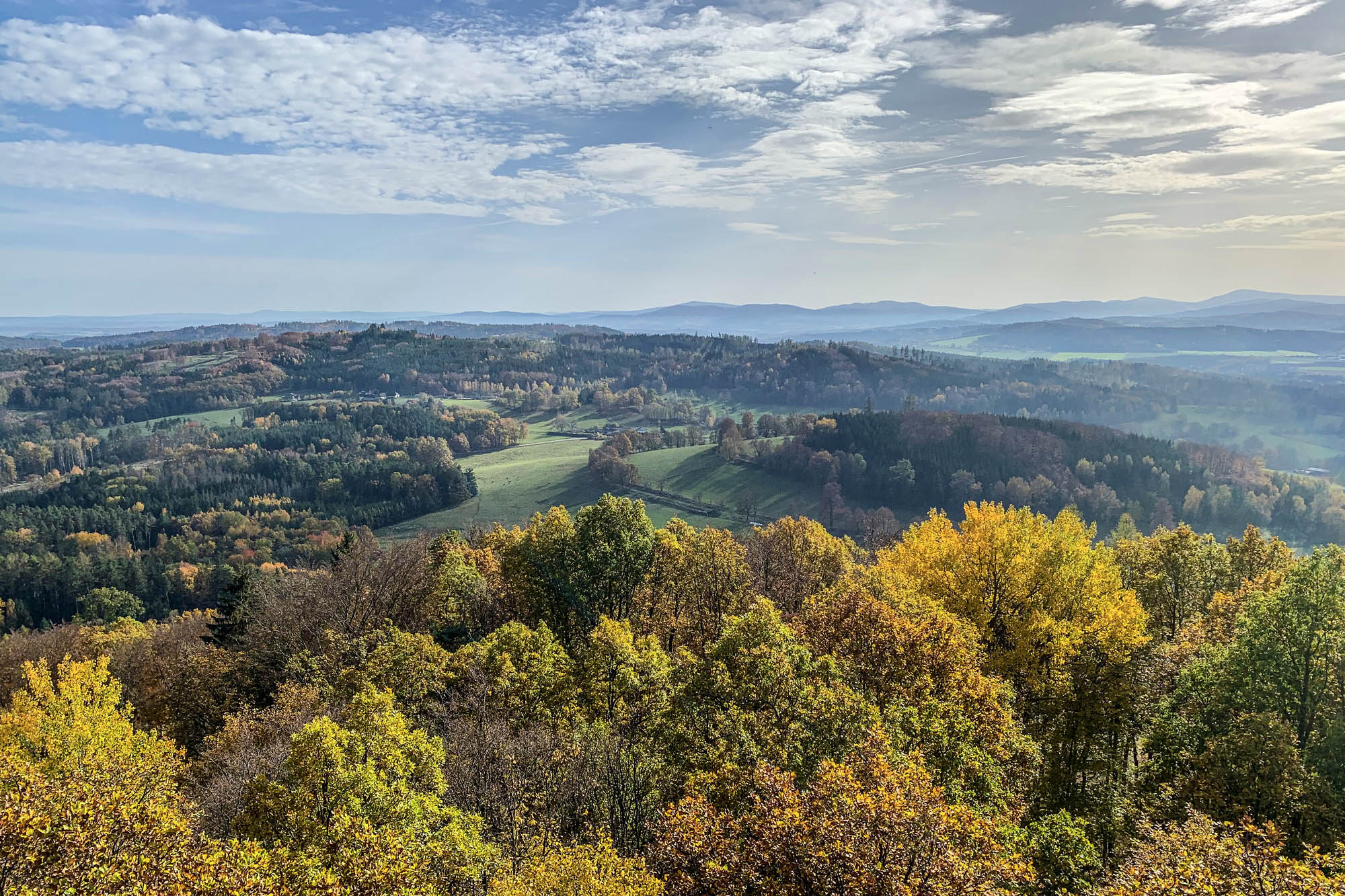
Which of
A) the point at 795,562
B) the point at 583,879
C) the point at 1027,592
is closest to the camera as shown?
the point at 583,879

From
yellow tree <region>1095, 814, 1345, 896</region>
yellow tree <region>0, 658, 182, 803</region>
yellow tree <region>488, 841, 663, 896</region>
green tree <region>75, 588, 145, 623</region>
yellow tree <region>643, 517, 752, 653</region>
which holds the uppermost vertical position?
yellow tree <region>1095, 814, 1345, 896</region>

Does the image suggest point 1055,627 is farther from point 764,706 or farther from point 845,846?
point 845,846

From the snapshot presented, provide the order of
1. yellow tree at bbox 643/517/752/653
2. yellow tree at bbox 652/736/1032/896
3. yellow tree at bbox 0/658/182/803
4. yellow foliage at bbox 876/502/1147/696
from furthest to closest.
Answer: yellow tree at bbox 643/517/752/653 → yellow foliage at bbox 876/502/1147/696 → yellow tree at bbox 0/658/182/803 → yellow tree at bbox 652/736/1032/896

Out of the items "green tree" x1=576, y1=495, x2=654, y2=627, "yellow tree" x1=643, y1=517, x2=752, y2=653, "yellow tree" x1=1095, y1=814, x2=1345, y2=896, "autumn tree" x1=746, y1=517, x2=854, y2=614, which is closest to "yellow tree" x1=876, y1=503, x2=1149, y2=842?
"autumn tree" x1=746, y1=517, x2=854, y2=614

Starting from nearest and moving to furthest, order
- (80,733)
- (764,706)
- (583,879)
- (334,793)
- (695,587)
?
(583,879) → (334,793) → (764,706) → (80,733) → (695,587)

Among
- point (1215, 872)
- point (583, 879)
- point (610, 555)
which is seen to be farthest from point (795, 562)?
point (1215, 872)

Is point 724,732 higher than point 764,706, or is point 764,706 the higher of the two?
point 764,706

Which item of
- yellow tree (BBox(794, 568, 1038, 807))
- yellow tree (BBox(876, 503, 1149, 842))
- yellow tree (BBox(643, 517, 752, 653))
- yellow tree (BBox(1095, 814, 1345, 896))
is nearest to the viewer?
yellow tree (BBox(1095, 814, 1345, 896))

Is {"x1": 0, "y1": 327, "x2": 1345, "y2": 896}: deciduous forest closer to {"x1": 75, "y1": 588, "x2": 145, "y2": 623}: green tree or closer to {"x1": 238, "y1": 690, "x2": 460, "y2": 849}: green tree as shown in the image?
{"x1": 238, "y1": 690, "x2": 460, "y2": 849}: green tree

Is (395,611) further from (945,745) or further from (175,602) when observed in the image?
(175,602)

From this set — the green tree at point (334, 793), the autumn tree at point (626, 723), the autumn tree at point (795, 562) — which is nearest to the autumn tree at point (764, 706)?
the autumn tree at point (626, 723)

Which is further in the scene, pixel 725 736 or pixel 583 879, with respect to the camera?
pixel 725 736

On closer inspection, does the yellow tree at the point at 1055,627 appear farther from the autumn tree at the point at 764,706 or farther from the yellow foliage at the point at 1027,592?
the autumn tree at the point at 764,706
